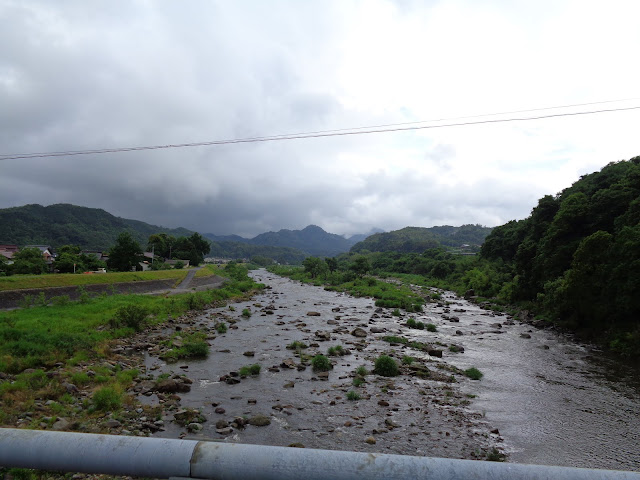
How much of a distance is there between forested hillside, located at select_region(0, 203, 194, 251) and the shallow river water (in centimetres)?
9730

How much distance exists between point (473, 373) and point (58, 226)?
141264 millimetres

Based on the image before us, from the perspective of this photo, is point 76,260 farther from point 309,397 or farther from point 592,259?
point 592,259

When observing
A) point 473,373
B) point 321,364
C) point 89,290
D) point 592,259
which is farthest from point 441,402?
point 89,290

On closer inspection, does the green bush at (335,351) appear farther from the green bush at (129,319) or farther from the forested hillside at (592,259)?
the forested hillside at (592,259)

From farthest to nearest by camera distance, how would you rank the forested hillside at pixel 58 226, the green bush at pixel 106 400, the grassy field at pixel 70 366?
1. the forested hillside at pixel 58 226
2. the green bush at pixel 106 400
3. the grassy field at pixel 70 366

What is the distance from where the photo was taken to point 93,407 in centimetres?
1138

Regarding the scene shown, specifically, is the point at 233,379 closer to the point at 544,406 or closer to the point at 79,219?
the point at 544,406

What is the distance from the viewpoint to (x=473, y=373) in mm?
17219

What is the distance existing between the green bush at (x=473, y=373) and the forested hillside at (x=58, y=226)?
103 m

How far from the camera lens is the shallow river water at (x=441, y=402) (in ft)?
35.5

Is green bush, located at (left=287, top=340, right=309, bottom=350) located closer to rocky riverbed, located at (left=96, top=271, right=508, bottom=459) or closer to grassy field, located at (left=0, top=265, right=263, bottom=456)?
rocky riverbed, located at (left=96, top=271, right=508, bottom=459)

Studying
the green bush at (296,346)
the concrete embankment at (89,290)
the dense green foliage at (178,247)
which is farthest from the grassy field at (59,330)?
the dense green foliage at (178,247)

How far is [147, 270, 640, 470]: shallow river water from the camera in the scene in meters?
10.8

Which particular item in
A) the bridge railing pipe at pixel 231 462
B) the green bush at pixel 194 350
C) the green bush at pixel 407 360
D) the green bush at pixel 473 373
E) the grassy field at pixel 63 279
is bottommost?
the green bush at pixel 194 350
